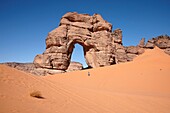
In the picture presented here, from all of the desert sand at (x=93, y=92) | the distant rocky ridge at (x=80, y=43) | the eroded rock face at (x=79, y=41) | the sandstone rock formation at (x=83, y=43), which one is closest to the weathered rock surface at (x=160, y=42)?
the distant rocky ridge at (x=80, y=43)

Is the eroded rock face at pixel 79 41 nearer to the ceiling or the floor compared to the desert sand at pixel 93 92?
nearer to the ceiling

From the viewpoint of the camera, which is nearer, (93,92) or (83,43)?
(93,92)

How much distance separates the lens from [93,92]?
8.56 meters

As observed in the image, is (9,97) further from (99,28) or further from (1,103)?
(99,28)

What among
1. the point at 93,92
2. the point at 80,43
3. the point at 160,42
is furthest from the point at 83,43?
the point at 160,42

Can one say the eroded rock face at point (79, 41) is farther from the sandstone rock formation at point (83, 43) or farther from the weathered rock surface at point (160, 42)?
the weathered rock surface at point (160, 42)

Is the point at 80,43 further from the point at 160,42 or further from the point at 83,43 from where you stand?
A: the point at 160,42

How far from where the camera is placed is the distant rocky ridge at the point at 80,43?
2284 centimetres

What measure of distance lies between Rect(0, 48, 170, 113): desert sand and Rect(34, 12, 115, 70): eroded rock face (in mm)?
5649

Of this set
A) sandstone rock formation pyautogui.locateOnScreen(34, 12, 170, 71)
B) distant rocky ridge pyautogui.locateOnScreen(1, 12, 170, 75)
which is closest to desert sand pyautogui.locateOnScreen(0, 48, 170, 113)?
distant rocky ridge pyautogui.locateOnScreen(1, 12, 170, 75)

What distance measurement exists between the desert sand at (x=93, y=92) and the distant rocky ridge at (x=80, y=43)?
220 inches

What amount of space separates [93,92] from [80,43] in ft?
59.0

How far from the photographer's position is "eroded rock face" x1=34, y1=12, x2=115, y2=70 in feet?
75.4

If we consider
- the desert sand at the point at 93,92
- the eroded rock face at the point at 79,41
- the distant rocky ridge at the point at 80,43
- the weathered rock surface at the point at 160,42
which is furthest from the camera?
the weathered rock surface at the point at 160,42
